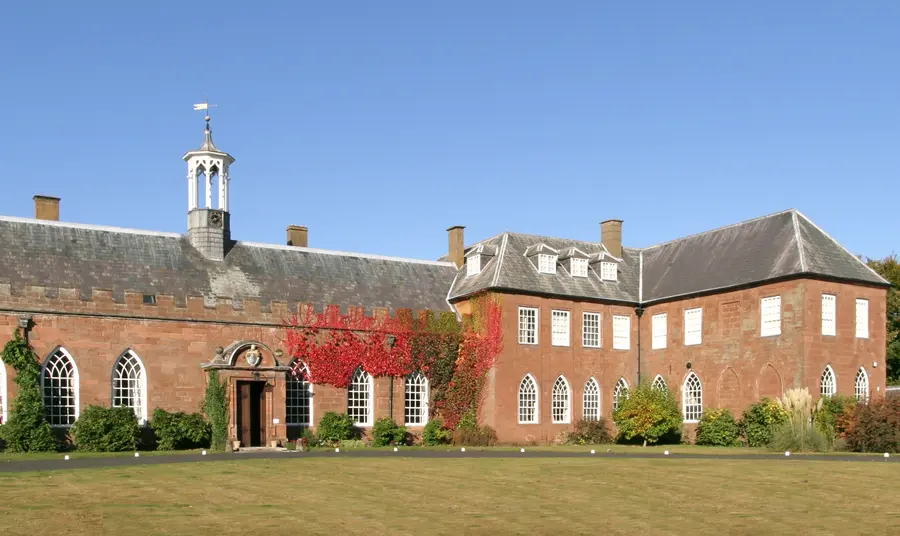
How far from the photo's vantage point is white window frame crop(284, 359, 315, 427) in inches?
1490

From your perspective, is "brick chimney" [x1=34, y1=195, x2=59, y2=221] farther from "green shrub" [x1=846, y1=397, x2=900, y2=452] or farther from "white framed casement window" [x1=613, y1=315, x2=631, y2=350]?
"green shrub" [x1=846, y1=397, x2=900, y2=452]

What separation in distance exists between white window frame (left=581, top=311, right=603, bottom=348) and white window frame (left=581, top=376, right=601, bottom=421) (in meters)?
1.45

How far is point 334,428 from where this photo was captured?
123ft

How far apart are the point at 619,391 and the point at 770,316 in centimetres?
793

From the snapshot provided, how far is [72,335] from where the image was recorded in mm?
34062

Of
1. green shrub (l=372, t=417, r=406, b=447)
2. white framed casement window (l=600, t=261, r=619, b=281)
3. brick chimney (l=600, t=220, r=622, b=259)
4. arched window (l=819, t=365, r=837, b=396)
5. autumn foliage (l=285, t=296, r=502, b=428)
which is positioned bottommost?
green shrub (l=372, t=417, r=406, b=447)

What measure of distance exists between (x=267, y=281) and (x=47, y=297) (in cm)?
867

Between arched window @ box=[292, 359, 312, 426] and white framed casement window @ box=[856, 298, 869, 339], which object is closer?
arched window @ box=[292, 359, 312, 426]

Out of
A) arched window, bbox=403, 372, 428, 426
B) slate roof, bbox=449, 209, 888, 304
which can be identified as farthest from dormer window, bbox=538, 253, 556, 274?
arched window, bbox=403, 372, 428, 426

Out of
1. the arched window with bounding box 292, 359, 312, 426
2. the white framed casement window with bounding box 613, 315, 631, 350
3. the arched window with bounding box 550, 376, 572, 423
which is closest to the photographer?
the arched window with bounding box 292, 359, 312, 426

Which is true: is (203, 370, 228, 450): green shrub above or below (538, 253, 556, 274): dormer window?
below

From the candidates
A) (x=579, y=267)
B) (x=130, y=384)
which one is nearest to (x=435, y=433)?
(x=579, y=267)

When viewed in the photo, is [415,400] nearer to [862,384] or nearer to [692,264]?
[692,264]

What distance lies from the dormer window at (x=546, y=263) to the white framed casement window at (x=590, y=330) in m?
2.28
